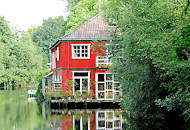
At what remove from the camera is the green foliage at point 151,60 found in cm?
1481

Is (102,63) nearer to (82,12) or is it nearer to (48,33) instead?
(82,12)

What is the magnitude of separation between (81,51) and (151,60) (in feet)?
37.7

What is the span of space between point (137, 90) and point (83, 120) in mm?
3269

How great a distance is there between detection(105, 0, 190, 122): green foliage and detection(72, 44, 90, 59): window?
6582 mm

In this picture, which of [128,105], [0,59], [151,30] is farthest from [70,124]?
[0,59]

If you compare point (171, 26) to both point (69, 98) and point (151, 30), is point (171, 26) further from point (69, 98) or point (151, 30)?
point (69, 98)

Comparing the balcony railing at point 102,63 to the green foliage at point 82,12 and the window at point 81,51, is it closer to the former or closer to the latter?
the window at point 81,51

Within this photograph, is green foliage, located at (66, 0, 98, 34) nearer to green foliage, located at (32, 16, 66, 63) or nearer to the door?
the door

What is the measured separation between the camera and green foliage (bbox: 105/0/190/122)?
14.8m

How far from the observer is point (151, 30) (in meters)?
16.5

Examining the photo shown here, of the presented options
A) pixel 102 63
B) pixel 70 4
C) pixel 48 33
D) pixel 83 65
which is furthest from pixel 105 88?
pixel 48 33

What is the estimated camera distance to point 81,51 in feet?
98.3

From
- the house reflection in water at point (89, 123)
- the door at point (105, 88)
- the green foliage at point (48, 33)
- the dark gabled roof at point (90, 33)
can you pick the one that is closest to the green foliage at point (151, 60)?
the house reflection in water at point (89, 123)

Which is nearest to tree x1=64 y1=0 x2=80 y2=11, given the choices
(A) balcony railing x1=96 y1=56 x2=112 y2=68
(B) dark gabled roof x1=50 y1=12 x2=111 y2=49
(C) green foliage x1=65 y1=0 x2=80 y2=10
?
(C) green foliage x1=65 y1=0 x2=80 y2=10
